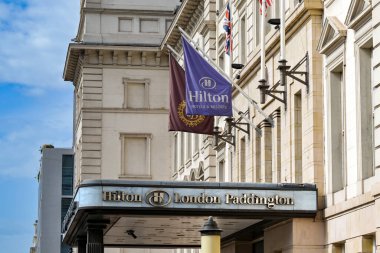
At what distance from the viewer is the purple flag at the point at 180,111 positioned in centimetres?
4247

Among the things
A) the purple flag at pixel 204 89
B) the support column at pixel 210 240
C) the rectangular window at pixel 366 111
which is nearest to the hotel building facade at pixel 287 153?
the rectangular window at pixel 366 111

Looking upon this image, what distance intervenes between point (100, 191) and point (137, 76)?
133 feet

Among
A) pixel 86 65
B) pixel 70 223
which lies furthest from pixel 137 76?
pixel 70 223

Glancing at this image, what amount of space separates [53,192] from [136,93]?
4682cm

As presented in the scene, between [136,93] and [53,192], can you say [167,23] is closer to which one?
[136,93]

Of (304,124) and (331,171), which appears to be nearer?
(331,171)

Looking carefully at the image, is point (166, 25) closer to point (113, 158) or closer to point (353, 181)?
point (113, 158)

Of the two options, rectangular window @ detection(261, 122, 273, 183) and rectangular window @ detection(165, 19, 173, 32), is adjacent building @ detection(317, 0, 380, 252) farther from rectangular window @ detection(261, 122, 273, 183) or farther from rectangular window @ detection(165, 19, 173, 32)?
rectangular window @ detection(165, 19, 173, 32)

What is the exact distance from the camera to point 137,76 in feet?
238

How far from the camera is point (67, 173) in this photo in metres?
118

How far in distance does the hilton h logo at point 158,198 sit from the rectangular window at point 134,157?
3916cm

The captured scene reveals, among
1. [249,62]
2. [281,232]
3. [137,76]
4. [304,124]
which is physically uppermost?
[137,76]

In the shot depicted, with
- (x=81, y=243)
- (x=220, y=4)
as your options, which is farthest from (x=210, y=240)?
(x=220, y=4)

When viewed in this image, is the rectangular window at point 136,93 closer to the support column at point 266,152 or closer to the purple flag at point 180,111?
the purple flag at point 180,111
